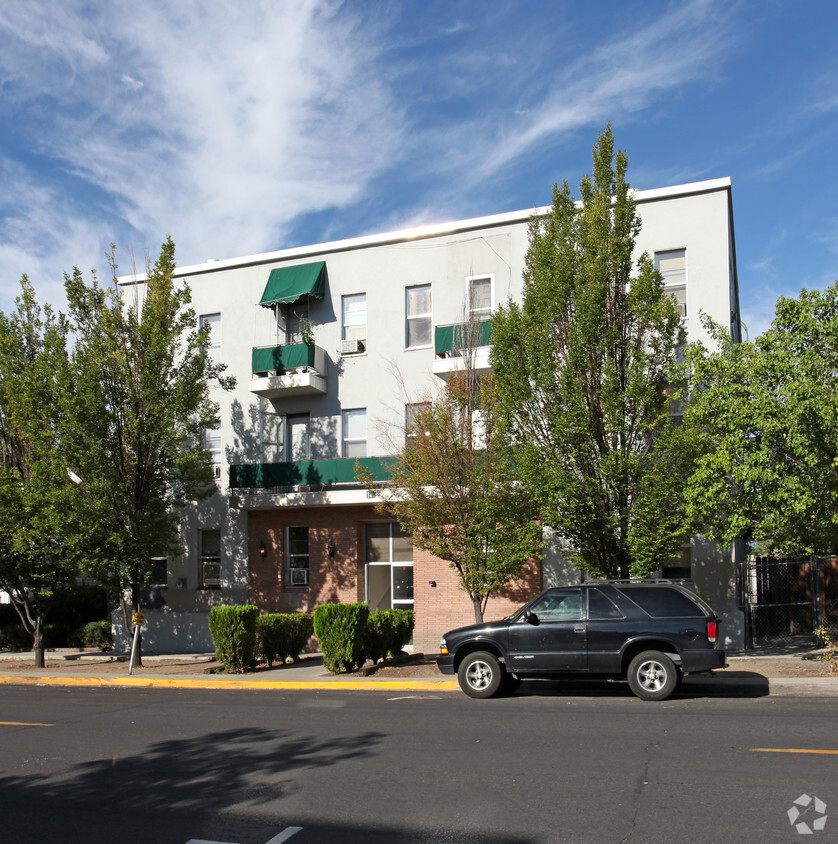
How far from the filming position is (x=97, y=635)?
2316cm

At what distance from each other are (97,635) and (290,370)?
30.7 feet

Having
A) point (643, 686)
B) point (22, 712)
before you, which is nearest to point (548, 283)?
point (643, 686)

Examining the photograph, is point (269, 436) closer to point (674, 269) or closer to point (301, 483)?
point (301, 483)

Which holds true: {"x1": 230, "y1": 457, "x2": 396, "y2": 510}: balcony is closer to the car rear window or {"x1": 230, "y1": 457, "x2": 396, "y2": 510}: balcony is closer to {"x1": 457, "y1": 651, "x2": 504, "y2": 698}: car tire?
{"x1": 457, "y1": 651, "x2": 504, "y2": 698}: car tire

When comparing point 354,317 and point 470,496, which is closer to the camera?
point 470,496

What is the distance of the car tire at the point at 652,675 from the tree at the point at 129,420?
11.2 metres

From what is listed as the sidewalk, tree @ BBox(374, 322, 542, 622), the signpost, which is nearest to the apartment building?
the sidewalk

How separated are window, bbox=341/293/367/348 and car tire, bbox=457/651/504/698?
39.2 ft

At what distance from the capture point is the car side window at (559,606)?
11.9 meters

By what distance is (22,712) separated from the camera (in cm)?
1192

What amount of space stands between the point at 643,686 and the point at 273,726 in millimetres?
5084

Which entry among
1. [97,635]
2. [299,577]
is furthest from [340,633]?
[97,635]

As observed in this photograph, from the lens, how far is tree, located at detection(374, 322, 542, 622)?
15836mm

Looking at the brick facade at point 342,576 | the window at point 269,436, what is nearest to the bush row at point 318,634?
the brick facade at point 342,576
